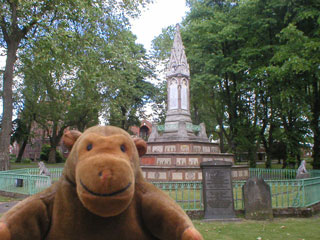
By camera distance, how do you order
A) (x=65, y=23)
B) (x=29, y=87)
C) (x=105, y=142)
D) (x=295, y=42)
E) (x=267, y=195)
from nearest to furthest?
1. (x=105, y=142)
2. (x=267, y=195)
3. (x=65, y=23)
4. (x=295, y=42)
5. (x=29, y=87)

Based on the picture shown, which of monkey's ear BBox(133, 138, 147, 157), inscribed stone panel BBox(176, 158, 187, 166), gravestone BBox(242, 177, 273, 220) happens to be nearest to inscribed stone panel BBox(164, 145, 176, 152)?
inscribed stone panel BBox(176, 158, 187, 166)

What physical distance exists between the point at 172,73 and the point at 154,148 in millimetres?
5356

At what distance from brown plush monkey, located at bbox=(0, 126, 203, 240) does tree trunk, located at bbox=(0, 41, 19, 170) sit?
1428 centimetres

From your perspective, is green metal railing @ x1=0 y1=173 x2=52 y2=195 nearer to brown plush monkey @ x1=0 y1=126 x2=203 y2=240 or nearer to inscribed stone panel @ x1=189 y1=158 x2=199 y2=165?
inscribed stone panel @ x1=189 y1=158 x2=199 y2=165

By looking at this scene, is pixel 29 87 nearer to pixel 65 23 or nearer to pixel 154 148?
pixel 65 23

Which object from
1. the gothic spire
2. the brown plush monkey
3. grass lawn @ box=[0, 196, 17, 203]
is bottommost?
grass lawn @ box=[0, 196, 17, 203]

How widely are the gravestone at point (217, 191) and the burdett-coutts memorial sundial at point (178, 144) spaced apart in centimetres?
448

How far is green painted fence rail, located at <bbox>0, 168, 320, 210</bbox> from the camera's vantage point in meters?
8.43

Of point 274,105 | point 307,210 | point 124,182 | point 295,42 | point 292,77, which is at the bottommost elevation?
point 307,210

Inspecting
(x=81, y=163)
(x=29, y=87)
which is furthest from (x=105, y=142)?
(x=29, y=87)

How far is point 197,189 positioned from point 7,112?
11.7 metres

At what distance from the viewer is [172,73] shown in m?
17.6

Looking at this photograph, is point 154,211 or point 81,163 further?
point 154,211

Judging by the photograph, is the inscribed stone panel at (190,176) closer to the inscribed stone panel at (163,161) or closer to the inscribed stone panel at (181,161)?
the inscribed stone panel at (181,161)
